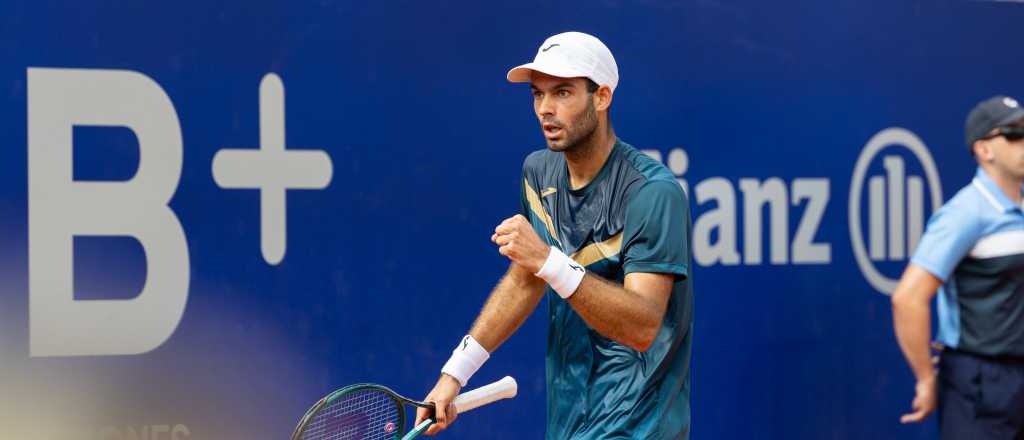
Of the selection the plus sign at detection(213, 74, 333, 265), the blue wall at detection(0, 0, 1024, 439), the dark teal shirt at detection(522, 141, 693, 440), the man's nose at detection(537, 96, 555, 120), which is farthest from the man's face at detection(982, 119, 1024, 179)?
the plus sign at detection(213, 74, 333, 265)

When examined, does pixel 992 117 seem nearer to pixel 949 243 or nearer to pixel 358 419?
pixel 949 243

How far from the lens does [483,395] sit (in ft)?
11.0

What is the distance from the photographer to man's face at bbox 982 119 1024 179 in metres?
4.60

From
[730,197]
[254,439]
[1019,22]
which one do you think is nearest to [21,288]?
[254,439]

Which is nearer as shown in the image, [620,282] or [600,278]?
[600,278]

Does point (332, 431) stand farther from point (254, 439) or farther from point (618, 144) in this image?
point (254, 439)

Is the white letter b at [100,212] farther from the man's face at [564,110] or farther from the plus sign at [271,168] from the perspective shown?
the man's face at [564,110]

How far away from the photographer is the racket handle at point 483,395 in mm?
3336

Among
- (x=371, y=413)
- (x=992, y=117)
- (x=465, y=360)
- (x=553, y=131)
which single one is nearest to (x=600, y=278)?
(x=553, y=131)

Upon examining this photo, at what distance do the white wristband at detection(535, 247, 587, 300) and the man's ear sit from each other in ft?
1.52

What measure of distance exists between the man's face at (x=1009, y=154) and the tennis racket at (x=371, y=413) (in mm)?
2118

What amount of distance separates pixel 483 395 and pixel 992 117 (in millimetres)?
2244

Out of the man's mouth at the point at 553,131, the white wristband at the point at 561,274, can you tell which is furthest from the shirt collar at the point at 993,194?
the white wristband at the point at 561,274

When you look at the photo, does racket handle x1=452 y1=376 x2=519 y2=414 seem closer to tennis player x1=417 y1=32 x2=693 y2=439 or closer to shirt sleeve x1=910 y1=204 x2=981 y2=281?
tennis player x1=417 y1=32 x2=693 y2=439
